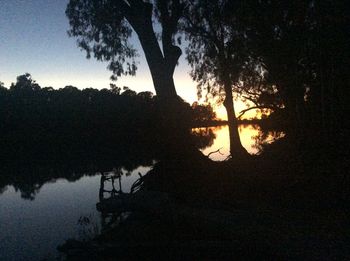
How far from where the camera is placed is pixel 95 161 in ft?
166

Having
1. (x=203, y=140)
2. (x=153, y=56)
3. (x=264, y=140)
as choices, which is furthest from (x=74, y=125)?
(x=153, y=56)

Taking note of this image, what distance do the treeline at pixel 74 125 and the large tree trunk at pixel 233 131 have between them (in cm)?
3176

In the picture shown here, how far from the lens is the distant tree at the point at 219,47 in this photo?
20031mm

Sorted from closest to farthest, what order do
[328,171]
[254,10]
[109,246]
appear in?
1. [109,246]
2. [328,171]
3. [254,10]

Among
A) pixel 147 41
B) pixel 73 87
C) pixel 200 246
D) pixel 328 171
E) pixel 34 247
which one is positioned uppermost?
pixel 73 87

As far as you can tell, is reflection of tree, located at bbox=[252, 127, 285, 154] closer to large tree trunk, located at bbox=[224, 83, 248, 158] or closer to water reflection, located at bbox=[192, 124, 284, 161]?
water reflection, located at bbox=[192, 124, 284, 161]

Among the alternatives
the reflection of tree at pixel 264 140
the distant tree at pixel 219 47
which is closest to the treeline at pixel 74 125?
the reflection of tree at pixel 264 140

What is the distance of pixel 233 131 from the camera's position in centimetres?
2222

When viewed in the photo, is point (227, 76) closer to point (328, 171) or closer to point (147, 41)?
point (147, 41)

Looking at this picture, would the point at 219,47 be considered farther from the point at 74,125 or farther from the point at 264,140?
the point at 74,125

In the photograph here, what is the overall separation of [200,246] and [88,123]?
76.4 metres

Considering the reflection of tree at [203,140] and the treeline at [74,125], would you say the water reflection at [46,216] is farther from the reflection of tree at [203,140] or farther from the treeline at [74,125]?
the treeline at [74,125]

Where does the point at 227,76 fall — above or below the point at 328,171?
above

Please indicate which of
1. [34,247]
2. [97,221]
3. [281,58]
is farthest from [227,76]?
[34,247]
